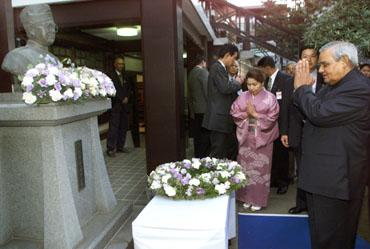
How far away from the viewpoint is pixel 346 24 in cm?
406

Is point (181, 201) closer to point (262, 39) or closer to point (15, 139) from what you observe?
point (15, 139)

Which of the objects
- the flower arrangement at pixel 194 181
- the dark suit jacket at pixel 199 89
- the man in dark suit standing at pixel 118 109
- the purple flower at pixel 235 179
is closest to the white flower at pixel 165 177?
the flower arrangement at pixel 194 181

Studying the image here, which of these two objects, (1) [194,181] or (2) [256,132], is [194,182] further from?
(2) [256,132]

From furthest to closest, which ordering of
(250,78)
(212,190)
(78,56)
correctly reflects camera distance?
(78,56) < (250,78) < (212,190)

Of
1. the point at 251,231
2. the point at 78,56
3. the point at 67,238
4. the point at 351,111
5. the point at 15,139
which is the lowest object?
the point at 251,231

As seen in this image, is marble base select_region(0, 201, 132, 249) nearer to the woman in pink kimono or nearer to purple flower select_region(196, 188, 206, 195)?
purple flower select_region(196, 188, 206, 195)

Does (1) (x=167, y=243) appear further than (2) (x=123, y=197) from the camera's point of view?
No

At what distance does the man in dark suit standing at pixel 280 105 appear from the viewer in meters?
4.39

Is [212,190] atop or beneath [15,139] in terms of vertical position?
beneath

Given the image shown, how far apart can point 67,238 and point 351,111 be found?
2.51 metres

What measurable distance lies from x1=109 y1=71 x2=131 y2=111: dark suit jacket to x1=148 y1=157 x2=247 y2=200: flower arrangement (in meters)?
5.21

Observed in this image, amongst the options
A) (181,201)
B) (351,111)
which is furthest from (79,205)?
(351,111)

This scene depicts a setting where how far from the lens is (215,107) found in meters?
4.79

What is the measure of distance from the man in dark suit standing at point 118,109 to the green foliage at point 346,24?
4776 millimetres
